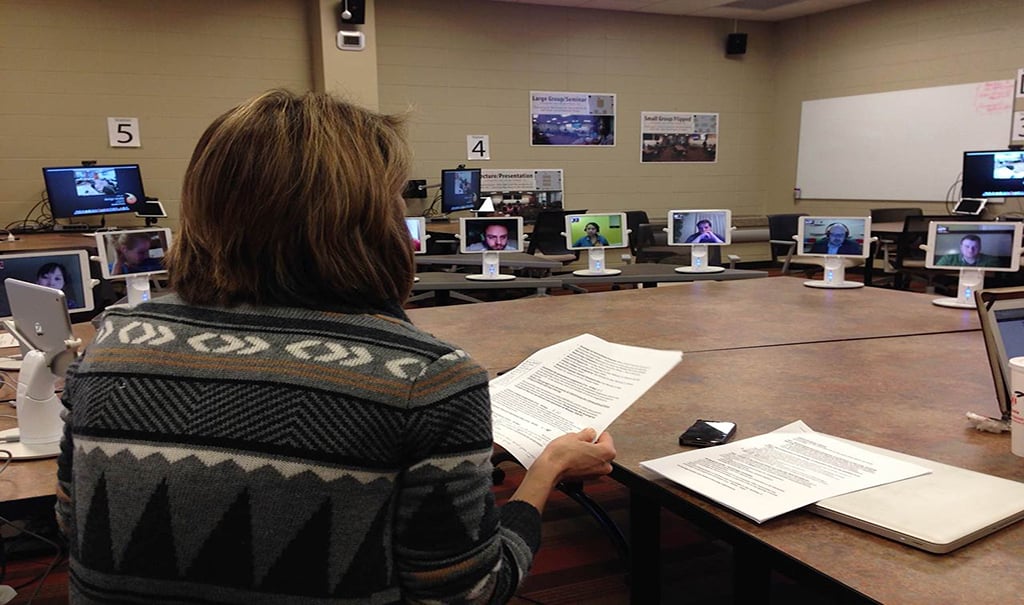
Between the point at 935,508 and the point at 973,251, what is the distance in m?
2.11

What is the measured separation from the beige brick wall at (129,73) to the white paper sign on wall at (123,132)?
0.13ft

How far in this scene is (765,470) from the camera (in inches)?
45.3

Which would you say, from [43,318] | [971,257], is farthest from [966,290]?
[43,318]

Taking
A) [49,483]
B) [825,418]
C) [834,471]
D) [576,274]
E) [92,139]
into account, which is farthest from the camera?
[92,139]

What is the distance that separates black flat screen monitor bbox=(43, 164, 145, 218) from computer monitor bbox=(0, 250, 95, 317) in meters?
3.79

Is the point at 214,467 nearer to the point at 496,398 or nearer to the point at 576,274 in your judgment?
the point at 496,398

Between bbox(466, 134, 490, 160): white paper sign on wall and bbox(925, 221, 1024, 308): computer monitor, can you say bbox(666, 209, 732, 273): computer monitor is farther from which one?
bbox(466, 134, 490, 160): white paper sign on wall

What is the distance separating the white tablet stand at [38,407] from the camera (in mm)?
1429

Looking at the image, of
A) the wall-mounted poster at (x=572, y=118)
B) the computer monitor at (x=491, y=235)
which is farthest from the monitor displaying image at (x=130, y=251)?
the wall-mounted poster at (x=572, y=118)

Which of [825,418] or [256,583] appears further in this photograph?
[825,418]

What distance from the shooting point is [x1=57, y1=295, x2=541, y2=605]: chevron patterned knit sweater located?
782 millimetres

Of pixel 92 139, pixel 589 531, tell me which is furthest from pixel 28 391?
pixel 92 139

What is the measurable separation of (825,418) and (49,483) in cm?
142

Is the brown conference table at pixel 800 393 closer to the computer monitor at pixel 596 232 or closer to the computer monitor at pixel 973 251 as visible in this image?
the computer monitor at pixel 973 251
